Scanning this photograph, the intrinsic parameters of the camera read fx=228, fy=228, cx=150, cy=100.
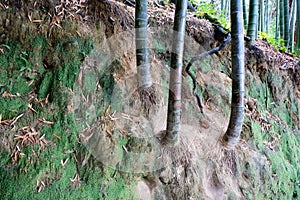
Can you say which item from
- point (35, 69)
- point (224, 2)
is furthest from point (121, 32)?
point (224, 2)

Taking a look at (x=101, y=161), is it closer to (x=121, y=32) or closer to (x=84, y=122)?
(x=84, y=122)

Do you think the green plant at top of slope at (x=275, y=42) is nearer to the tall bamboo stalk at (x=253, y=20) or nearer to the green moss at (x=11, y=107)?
the tall bamboo stalk at (x=253, y=20)

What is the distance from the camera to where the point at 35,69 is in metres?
2.26

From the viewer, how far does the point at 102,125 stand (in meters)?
2.24

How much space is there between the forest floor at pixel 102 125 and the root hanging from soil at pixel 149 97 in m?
0.06

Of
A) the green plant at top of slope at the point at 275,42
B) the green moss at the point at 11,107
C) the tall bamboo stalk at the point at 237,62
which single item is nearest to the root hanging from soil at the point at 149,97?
the tall bamboo stalk at the point at 237,62

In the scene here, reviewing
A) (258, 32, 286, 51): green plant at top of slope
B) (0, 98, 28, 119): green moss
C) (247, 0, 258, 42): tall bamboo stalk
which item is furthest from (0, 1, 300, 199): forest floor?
(258, 32, 286, 51): green plant at top of slope

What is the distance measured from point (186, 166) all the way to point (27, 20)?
88.1 inches

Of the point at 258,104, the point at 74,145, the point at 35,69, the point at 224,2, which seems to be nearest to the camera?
the point at 74,145

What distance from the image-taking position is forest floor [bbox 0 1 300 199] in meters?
1.95

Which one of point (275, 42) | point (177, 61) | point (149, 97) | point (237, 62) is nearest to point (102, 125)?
point (149, 97)

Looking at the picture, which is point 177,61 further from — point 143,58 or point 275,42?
point 275,42

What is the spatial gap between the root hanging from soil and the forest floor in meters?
0.06

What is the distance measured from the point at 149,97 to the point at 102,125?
0.66 metres
